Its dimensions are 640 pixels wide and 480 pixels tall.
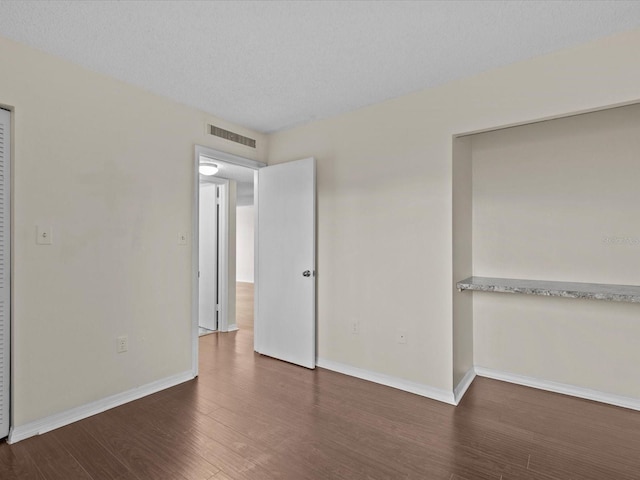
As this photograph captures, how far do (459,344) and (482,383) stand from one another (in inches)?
21.7

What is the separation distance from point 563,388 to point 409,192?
6.86 ft

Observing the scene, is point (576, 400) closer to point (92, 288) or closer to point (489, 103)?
point (489, 103)

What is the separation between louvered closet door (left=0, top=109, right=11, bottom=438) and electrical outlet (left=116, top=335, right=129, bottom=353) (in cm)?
65

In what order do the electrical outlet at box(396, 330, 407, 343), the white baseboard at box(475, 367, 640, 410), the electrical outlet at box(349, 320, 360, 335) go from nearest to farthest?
the white baseboard at box(475, 367, 640, 410) → the electrical outlet at box(396, 330, 407, 343) → the electrical outlet at box(349, 320, 360, 335)

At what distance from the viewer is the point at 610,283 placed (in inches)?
107

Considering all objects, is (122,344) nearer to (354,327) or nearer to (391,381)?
(354,327)

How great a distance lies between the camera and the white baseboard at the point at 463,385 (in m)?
2.74

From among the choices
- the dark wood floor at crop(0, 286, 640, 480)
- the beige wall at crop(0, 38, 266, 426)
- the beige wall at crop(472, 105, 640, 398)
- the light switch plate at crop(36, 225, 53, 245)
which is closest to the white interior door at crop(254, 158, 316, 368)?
the dark wood floor at crop(0, 286, 640, 480)

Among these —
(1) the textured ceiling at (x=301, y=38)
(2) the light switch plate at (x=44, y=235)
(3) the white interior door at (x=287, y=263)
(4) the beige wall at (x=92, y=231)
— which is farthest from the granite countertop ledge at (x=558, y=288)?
(2) the light switch plate at (x=44, y=235)

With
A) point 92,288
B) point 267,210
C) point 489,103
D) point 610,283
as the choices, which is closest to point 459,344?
point 610,283

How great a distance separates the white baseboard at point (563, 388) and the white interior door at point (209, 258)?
3537mm

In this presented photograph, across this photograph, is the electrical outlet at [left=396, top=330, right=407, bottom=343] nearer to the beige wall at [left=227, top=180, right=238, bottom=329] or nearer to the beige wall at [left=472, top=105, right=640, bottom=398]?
the beige wall at [left=472, top=105, right=640, bottom=398]

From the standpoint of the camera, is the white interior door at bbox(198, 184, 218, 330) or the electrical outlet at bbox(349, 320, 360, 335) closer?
the electrical outlet at bbox(349, 320, 360, 335)

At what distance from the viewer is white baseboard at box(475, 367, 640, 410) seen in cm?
263
